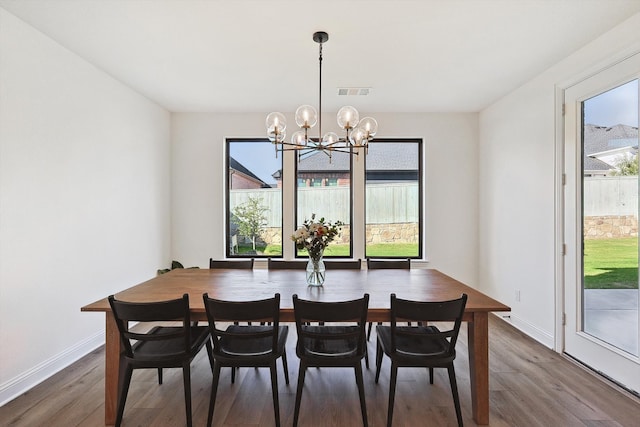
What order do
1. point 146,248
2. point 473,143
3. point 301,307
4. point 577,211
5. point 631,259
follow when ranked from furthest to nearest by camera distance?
point 473,143
point 146,248
point 577,211
point 631,259
point 301,307

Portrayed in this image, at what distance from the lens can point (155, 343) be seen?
2.05 metres

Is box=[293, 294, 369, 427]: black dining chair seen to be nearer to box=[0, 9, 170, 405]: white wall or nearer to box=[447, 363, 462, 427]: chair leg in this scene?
box=[447, 363, 462, 427]: chair leg

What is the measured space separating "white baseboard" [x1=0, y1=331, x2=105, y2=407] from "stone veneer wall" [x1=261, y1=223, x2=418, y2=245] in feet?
7.35

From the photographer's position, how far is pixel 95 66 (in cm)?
297

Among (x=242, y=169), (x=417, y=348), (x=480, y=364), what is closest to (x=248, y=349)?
(x=417, y=348)

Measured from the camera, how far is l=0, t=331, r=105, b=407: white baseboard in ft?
7.08

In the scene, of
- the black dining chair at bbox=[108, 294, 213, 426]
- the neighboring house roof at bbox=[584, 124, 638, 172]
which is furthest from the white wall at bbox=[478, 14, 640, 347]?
the black dining chair at bbox=[108, 294, 213, 426]

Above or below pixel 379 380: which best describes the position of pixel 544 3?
above

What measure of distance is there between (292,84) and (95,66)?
191 centimetres

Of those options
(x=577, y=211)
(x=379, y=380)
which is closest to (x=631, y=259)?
(x=577, y=211)

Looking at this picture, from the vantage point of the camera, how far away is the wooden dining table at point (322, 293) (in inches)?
74.9

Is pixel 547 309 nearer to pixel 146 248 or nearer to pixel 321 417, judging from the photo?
pixel 321 417

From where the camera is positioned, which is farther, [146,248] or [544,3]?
[146,248]

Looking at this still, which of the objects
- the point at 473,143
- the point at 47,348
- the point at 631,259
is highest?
the point at 473,143
